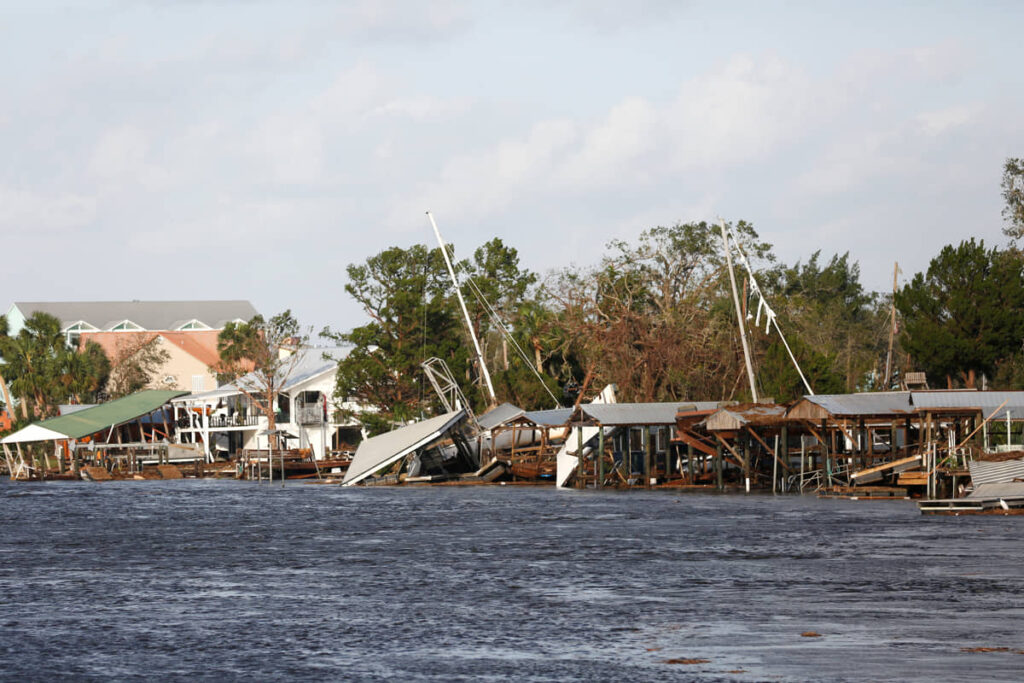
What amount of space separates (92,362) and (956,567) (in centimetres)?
9425

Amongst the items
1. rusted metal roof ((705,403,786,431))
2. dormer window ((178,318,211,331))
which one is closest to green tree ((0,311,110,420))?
dormer window ((178,318,211,331))

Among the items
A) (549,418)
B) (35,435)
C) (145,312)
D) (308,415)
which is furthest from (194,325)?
(549,418)

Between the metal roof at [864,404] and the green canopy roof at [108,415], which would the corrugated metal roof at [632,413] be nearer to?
the metal roof at [864,404]

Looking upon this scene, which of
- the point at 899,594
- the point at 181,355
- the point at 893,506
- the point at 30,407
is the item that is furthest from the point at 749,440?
the point at 181,355

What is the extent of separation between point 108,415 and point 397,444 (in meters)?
31.6

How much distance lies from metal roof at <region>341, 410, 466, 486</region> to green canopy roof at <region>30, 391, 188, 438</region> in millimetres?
25713

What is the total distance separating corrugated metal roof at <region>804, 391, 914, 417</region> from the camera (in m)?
47.9

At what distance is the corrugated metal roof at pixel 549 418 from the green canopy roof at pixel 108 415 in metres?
31.9

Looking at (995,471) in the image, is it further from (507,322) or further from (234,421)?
(234,421)

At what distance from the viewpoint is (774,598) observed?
2212cm

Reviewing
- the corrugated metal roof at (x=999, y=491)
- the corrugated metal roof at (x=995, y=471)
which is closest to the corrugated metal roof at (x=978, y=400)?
the corrugated metal roof at (x=995, y=471)

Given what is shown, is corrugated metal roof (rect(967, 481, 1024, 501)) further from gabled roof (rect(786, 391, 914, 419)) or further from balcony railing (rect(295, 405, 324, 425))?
balcony railing (rect(295, 405, 324, 425))

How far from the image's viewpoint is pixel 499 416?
6938 cm

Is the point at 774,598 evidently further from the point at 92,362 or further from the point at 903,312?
the point at 92,362
